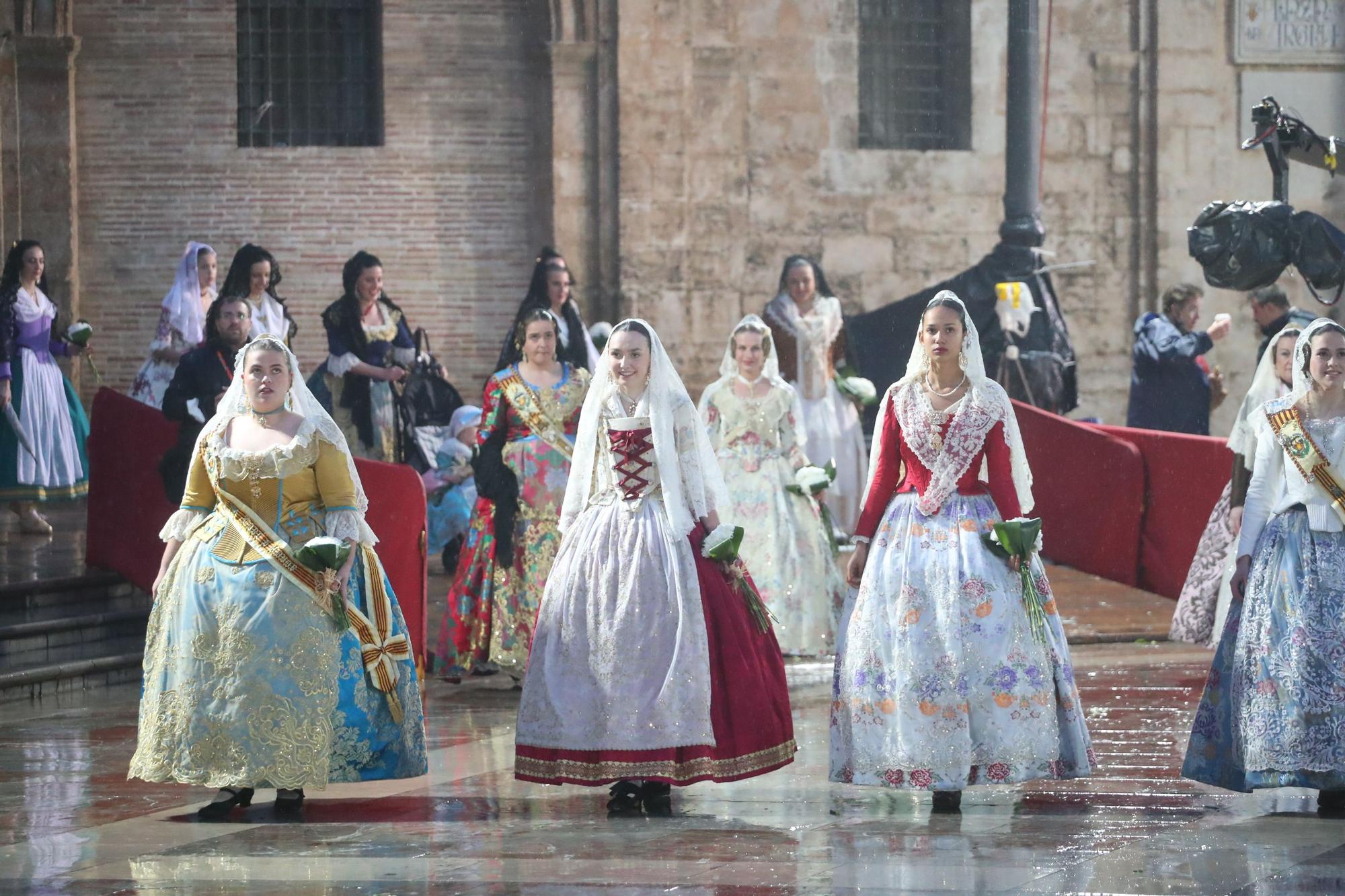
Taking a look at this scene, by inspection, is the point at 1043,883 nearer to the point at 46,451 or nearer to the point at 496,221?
the point at 46,451

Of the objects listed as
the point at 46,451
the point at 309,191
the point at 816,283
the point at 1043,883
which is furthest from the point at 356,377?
the point at 1043,883

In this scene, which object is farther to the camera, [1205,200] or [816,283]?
[1205,200]

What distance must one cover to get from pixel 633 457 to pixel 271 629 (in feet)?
3.82

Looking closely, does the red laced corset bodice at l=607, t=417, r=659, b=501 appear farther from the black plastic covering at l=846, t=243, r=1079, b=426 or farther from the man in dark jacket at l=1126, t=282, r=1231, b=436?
the black plastic covering at l=846, t=243, r=1079, b=426

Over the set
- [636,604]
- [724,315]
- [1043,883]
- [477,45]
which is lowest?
[1043,883]

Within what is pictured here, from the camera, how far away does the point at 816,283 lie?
1272cm

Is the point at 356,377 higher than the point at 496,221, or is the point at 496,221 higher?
the point at 496,221

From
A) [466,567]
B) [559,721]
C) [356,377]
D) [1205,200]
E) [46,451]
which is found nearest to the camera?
[559,721]

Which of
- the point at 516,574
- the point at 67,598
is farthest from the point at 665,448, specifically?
the point at 67,598

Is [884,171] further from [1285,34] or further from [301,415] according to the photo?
[301,415]

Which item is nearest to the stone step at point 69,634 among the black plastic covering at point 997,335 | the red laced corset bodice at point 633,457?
the red laced corset bodice at point 633,457

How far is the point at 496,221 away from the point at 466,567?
25.6ft

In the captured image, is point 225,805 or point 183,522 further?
point 183,522

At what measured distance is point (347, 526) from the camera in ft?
20.1
